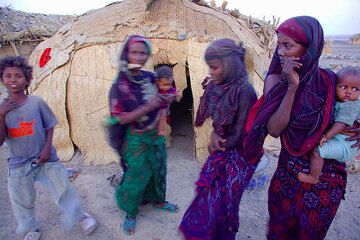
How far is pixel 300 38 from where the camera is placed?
4.94 ft

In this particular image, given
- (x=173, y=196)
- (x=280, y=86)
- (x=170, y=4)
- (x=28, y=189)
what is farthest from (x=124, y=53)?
(x=170, y=4)

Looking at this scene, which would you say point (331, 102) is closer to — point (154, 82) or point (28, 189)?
point (154, 82)

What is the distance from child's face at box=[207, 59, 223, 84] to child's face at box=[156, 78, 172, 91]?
0.60m

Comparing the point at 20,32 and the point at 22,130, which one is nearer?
the point at 22,130

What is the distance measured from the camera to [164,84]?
2410 millimetres

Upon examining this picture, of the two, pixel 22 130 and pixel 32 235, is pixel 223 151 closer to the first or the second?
pixel 22 130

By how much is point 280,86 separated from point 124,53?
131cm

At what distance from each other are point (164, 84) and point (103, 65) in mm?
2193

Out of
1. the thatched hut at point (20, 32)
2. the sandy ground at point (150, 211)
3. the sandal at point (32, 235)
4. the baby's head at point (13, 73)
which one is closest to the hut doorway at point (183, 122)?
the sandy ground at point (150, 211)

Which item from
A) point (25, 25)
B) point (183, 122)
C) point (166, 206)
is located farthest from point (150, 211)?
point (25, 25)

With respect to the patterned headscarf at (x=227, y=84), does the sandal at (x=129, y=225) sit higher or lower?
lower

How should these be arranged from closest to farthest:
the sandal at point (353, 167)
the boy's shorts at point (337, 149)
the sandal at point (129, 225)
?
the boy's shorts at point (337, 149) < the sandal at point (129, 225) < the sandal at point (353, 167)

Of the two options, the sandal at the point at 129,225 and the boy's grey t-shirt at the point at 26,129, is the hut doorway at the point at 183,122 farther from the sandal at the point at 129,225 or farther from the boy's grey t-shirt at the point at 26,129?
the boy's grey t-shirt at the point at 26,129

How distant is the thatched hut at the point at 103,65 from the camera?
4273mm
